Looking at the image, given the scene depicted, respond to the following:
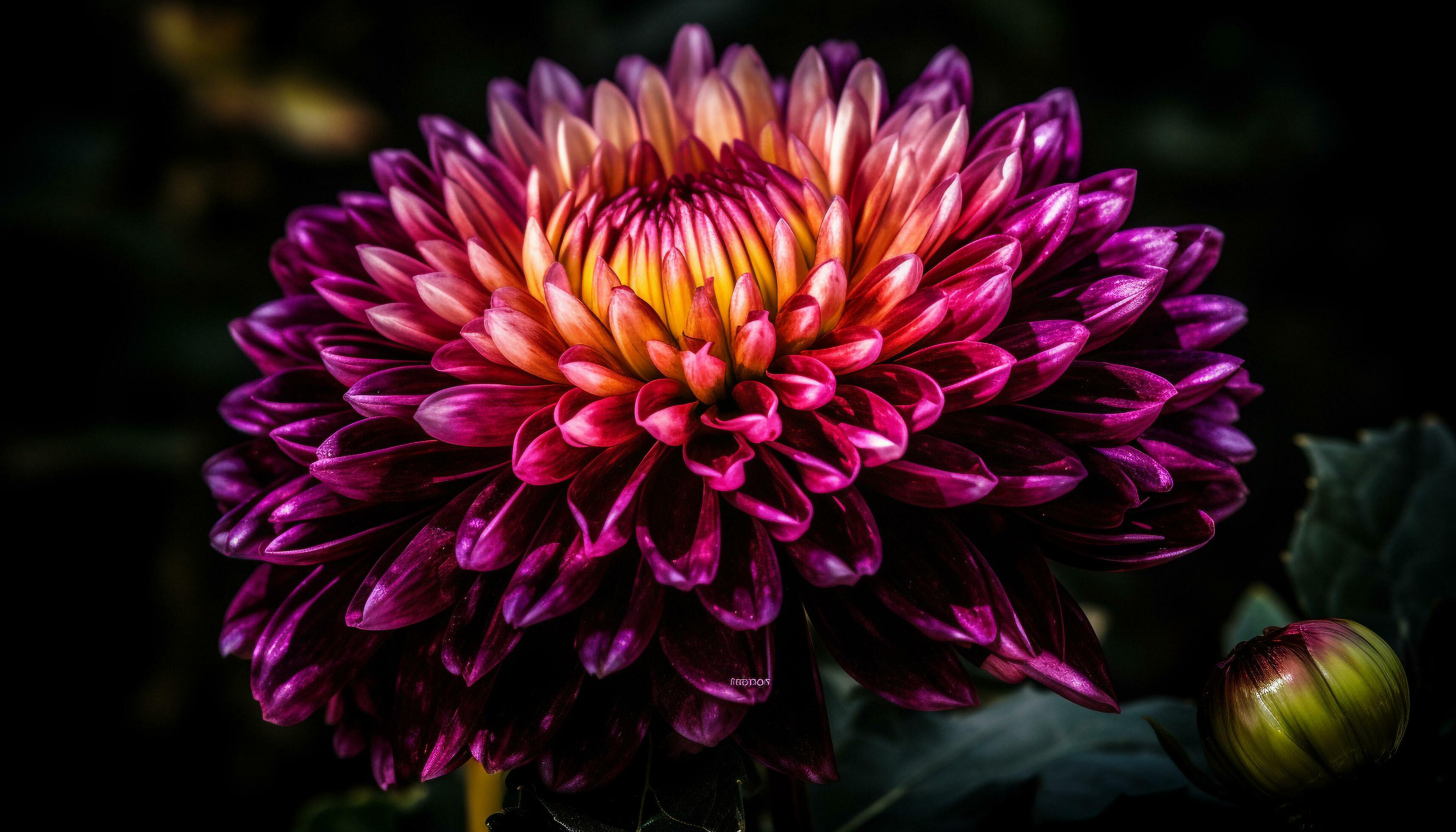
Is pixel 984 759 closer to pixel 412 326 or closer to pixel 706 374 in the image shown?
pixel 706 374

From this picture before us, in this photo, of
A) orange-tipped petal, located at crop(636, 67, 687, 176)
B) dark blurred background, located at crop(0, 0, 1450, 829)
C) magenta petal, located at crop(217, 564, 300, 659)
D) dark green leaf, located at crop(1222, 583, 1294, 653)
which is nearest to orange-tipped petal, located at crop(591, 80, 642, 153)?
orange-tipped petal, located at crop(636, 67, 687, 176)

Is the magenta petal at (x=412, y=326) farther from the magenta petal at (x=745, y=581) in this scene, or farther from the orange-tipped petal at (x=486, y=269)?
the magenta petal at (x=745, y=581)

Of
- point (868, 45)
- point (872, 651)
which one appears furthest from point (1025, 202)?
point (868, 45)

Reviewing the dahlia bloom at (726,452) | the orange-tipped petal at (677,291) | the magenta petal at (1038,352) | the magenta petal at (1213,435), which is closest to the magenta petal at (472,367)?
the dahlia bloom at (726,452)

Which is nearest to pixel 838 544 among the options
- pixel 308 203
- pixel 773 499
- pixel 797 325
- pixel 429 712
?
pixel 773 499

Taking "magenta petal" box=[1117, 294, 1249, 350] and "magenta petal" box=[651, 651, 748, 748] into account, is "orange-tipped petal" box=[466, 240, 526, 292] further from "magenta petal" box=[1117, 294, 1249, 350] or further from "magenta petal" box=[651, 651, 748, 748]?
"magenta petal" box=[1117, 294, 1249, 350]

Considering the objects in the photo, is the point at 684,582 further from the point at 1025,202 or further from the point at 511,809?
the point at 1025,202
